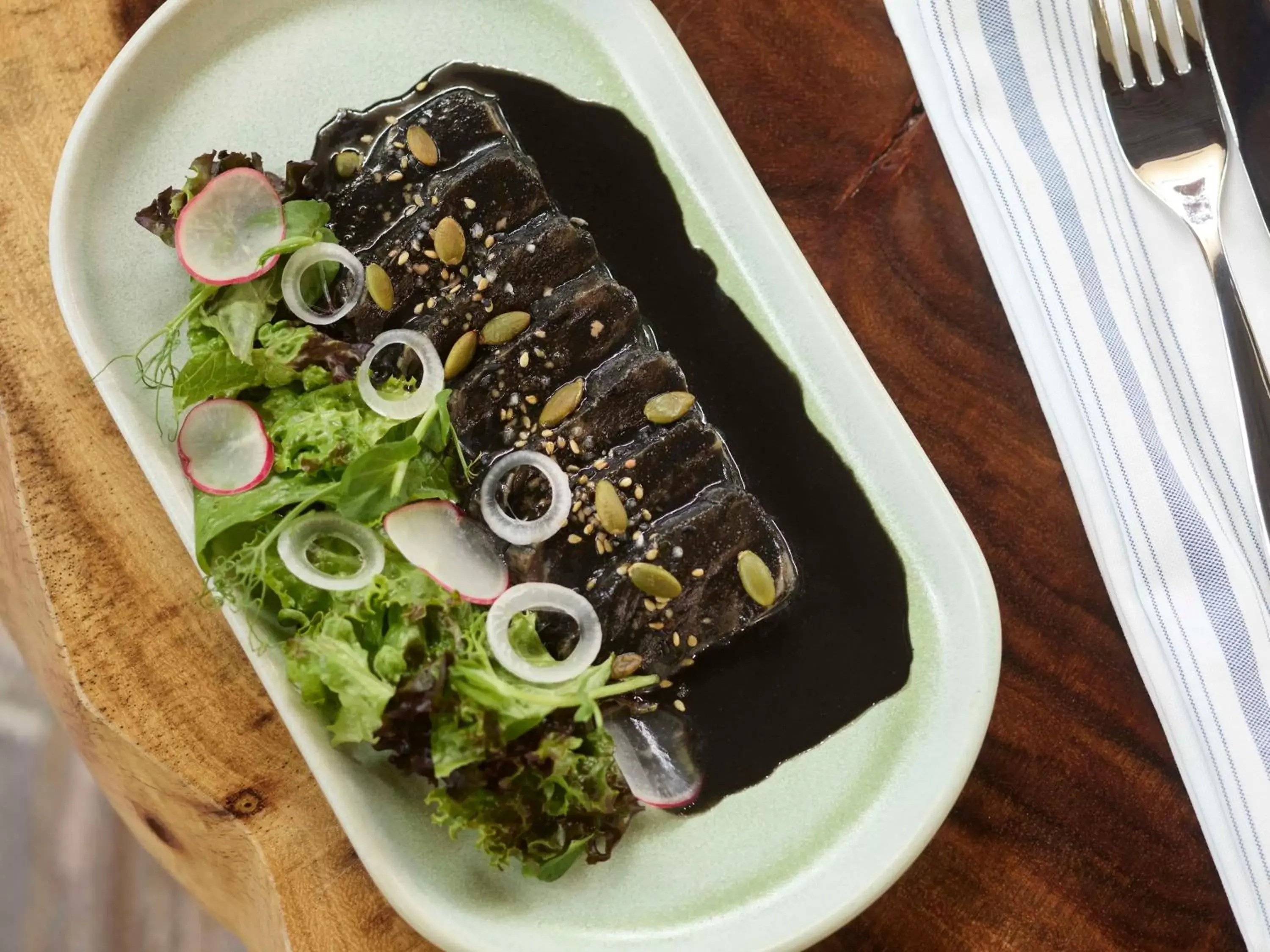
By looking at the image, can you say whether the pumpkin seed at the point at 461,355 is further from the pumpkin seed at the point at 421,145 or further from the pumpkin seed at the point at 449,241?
the pumpkin seed at the point at 421,145

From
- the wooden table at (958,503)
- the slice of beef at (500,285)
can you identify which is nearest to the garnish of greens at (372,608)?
the slice of beef at (500,285)

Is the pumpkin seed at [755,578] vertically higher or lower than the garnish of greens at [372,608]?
lower

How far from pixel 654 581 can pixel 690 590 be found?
0.14 meters

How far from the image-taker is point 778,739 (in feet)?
10.2

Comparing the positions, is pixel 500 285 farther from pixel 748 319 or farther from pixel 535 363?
pixel 748 319

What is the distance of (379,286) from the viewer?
10.1ft

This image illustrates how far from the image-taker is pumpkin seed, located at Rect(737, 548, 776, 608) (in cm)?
308

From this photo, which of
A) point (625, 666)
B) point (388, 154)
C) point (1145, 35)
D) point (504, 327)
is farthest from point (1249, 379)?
point (388, 154)

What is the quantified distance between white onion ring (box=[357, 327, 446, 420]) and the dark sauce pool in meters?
0.76

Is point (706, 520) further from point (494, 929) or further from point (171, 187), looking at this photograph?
point (171, 187)

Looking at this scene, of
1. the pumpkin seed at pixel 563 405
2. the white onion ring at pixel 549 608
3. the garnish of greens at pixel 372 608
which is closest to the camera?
the garnish of greens at pixel 372 608

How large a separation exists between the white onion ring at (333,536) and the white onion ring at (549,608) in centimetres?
38

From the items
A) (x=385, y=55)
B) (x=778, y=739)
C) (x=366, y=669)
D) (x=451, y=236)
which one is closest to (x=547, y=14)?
(x=385, y=55)

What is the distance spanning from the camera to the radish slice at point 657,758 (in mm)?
3027
